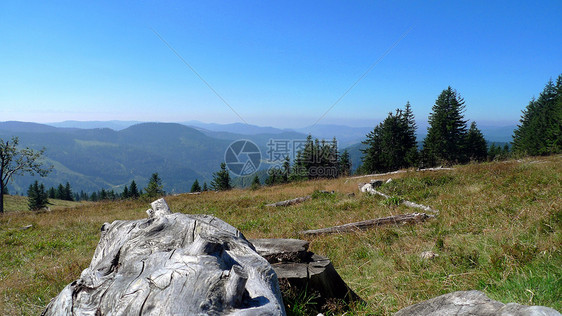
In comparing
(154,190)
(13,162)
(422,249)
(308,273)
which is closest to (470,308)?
(308,273)

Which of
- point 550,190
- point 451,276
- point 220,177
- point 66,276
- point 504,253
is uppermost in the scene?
point 550,190

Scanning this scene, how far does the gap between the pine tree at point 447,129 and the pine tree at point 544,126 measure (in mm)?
9187

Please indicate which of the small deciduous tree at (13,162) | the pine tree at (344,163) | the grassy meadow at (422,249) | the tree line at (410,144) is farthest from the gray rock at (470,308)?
the small deciduous tree at (13,162)

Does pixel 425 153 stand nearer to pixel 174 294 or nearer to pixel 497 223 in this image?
pixel 497 223

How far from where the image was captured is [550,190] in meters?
7.46

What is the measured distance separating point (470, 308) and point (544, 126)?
214 feet

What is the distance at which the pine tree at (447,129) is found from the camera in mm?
50406

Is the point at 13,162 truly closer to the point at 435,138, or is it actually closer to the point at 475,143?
the point at 435,138

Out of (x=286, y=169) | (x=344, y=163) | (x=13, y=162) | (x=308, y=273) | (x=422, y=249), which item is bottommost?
(x=286, y=169)

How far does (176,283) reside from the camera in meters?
2.34

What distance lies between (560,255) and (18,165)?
61216 mm

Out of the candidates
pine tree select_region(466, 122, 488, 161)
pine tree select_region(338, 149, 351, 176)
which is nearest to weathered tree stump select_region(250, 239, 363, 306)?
pine tree select_region(338, 149, 351, 176)

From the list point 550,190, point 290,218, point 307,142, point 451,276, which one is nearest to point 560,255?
point 451,276

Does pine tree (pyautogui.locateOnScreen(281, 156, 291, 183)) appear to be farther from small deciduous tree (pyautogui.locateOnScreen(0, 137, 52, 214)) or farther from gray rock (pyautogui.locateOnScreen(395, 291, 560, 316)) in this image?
gray rock (pyautogui.locateOnScreen(395, 291, 560, 316))
